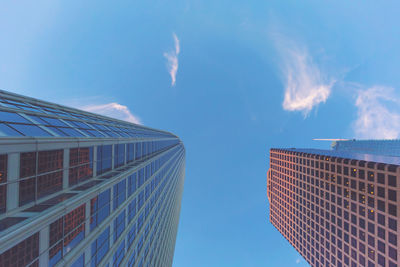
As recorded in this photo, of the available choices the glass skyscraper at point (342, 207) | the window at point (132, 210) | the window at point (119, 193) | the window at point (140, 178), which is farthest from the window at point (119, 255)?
the glass skyscraper at point (342, 207)

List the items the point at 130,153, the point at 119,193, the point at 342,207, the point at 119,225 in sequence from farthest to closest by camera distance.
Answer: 1. the point at 342,207
2. the point at 130,153
3. the point at 119,225
4. the point at 119,193

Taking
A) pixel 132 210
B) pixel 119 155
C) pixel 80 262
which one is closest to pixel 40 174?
pixel 80 262

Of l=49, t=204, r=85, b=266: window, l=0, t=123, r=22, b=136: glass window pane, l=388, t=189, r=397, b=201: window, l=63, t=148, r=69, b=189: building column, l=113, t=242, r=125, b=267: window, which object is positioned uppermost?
l=0, t=123, r=22, b=136: glass window pane

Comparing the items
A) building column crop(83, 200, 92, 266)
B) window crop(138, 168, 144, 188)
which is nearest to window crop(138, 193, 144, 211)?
window crop(138, 168, 144, 188)

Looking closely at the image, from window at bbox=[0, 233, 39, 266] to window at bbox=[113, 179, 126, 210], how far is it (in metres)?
12.5

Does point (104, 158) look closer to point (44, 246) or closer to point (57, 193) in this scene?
point (57, 193)

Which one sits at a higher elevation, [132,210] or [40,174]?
[40,174]

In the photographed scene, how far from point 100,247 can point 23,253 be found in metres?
12.2

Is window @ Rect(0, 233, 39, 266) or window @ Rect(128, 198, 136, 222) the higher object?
window @ Rect(0, 233, 39, 266)

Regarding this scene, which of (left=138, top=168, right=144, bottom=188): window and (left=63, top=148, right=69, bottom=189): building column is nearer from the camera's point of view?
(left=63, top=148, right=69, bottom=189): building column

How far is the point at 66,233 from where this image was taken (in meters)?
15.4

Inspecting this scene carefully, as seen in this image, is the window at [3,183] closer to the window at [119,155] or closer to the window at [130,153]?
the window at [119,155]

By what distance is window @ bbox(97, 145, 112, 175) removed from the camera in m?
23.0

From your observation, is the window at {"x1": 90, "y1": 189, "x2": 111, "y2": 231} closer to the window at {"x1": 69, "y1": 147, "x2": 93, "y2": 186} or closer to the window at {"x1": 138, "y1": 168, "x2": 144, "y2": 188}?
the window at {"x1": 69, "y1": 147, "x2": 93, "y2": 186}
